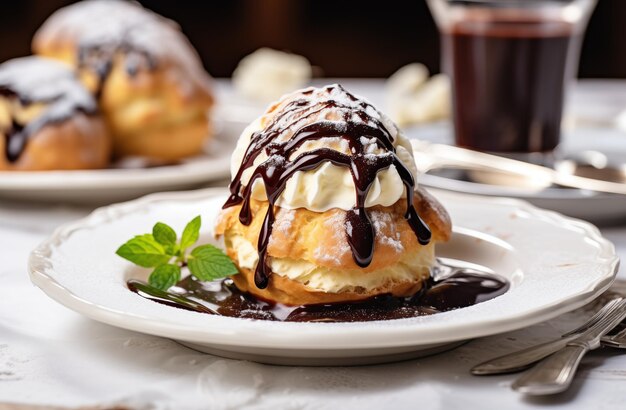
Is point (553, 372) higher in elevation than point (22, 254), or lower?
higher

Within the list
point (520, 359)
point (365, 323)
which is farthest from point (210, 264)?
point (520, 359)

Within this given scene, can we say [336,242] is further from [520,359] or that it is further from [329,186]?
[520,359]

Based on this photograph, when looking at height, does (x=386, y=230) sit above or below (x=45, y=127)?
above

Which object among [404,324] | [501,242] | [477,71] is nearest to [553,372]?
[404,324]

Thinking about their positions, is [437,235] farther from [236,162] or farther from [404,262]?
[236,162]

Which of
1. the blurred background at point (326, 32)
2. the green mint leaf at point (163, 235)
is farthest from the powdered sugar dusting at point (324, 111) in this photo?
the blurred background at point (326, 32)

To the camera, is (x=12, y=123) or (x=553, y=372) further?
(x=12, y=123)

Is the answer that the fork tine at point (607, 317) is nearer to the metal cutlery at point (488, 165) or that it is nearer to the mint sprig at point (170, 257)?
the mint sprig at point (170, 257)
